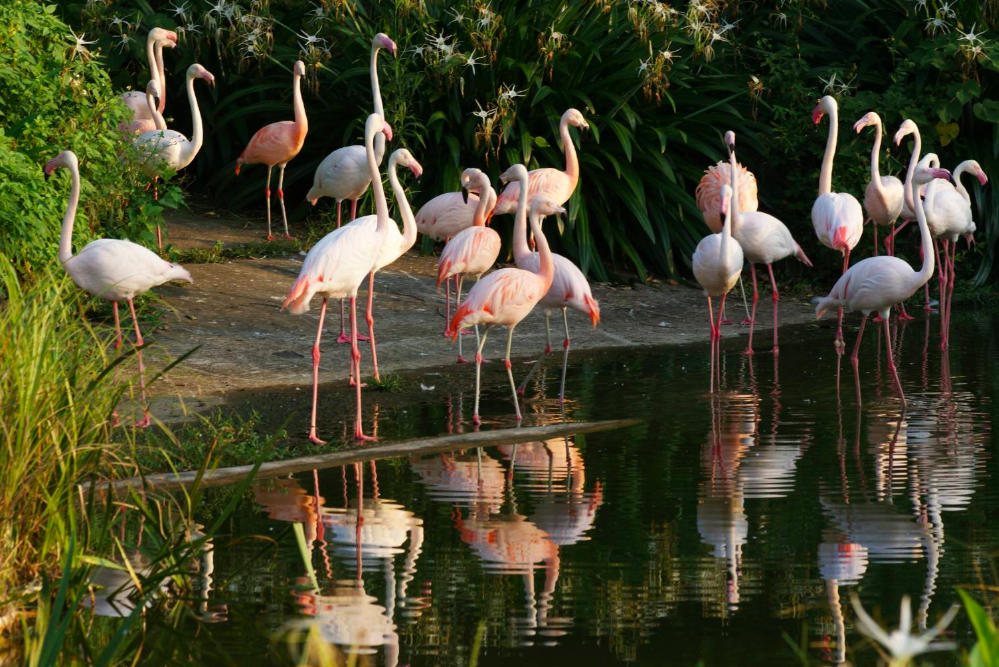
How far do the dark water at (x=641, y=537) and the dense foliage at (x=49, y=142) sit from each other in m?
2.57

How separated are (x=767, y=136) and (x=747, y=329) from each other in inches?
124

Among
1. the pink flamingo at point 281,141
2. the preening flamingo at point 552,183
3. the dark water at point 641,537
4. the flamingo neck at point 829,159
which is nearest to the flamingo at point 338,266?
the dark water at point 641,537

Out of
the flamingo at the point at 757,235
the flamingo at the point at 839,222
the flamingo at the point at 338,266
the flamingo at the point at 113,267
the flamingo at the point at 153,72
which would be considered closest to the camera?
the flamingo at the point at 338,266

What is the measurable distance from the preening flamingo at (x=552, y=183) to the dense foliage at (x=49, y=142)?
2.43 m

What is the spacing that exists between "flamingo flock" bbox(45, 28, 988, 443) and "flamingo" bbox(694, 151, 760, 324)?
0.01 m

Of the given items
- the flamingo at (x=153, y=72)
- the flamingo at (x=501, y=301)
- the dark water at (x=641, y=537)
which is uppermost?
the flamingo at (x=153, y=72)

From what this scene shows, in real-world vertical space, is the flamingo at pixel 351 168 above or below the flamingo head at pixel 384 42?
below

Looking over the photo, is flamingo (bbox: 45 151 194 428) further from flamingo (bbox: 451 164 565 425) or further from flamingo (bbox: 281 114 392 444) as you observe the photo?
flamingo (bbox: 451 164 565 425)

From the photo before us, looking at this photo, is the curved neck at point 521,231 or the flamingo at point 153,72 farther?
the flamingo at point 153,72

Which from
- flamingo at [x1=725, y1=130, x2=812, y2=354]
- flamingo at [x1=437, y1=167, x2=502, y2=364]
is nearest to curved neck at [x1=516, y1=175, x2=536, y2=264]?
flamingo at [x1=437, y1=167, x2=502, y2=364]

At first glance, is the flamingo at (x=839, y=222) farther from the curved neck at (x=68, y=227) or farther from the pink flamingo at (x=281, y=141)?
the curved neck at (x=68, y=227)

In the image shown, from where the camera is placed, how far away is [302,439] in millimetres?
6199

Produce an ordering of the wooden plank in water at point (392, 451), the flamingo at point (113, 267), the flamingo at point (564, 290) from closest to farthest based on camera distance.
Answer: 1. the wooden plank in water at point (392, 451)
2. the flamingo at point (113, 267)
3. the flamingo at point (564, 290)

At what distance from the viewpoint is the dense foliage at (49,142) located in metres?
7.54
